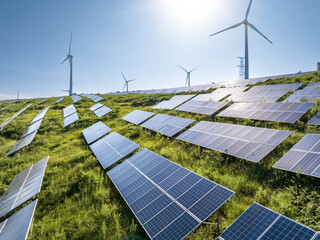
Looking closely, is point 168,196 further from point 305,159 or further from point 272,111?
point 272,111

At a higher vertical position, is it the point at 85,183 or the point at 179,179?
the point at 179,179

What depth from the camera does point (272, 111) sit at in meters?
15.0

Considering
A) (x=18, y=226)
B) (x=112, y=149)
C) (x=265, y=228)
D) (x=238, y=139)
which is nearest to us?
(x=265, y=228)

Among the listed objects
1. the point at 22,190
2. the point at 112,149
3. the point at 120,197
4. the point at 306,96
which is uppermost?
the point at 306,96

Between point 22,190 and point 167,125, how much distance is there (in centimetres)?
1129

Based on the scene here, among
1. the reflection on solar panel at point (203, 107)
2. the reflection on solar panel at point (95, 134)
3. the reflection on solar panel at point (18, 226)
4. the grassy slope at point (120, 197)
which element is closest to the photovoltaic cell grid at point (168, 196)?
the grassy slope at point (120, 197)

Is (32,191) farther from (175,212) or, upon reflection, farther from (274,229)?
(274,229)

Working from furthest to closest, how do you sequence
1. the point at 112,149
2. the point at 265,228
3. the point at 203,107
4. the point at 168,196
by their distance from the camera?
the point at 203,107 < the point at 112,149 < the point at 168,196 < the point at 265,228

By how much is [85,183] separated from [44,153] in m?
8.94

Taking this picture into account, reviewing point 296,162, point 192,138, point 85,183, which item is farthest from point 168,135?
point 296,162

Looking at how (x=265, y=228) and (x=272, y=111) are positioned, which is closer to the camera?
(x=265, y=228)

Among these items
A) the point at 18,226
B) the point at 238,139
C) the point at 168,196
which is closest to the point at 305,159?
the point at 238,139

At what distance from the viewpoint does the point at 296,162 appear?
799 cm

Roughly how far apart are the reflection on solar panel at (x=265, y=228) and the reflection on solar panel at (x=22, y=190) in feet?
28.2
